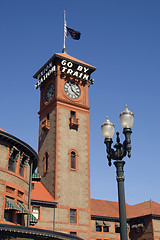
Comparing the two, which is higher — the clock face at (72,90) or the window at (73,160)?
the clock face at (72,90)

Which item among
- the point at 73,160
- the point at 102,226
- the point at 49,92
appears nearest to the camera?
the point at 73,160

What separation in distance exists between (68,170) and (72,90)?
1312 centimetres

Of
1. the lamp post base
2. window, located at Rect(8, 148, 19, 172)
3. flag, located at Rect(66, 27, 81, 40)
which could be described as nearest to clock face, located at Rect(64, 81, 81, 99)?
flag, located at Rect(66, 27, 81, 40)

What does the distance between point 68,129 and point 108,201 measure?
16.4 m

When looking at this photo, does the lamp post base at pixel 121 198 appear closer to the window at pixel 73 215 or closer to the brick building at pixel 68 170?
the brick building at pixel 68 170

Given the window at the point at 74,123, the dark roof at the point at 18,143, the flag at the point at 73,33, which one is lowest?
the dark roof at the point at 18,143

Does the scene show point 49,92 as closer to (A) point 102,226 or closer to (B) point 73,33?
(B) point 73,33

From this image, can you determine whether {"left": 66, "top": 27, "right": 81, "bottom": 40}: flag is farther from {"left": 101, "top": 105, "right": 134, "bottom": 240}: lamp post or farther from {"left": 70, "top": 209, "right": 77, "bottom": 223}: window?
{"left": 101, "top": 105, "right": 134, "bottom": 240}: lamp post

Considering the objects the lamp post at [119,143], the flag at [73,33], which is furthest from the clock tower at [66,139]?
the lamp post at [119,143]

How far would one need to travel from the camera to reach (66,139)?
45781mm

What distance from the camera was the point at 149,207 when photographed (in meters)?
50.8

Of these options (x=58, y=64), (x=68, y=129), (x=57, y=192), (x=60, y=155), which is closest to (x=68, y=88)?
(x=58, y=64)

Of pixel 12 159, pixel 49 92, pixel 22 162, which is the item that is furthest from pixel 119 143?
pixel 49 92

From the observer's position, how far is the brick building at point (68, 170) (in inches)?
1575
